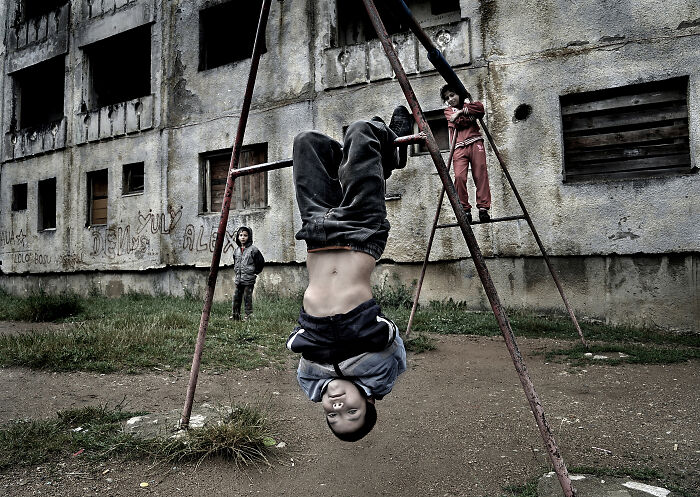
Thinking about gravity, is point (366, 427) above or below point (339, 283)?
below

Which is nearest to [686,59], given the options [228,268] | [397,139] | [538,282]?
[538,282]

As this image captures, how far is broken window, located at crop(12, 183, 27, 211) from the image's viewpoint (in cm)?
1287

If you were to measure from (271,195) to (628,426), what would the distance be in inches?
279

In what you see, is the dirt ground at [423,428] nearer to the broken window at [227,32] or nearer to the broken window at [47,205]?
the broken window at [227,32]

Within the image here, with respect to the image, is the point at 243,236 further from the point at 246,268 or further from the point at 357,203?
the point at 357,203

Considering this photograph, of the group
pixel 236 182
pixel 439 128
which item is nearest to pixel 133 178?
pixel 236 182

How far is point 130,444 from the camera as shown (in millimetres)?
2854

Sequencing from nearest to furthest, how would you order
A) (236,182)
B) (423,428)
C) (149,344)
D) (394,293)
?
(423,428)
(149,344)
(394,293)
(236,182)

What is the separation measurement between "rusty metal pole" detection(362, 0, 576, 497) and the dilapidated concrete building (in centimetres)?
533

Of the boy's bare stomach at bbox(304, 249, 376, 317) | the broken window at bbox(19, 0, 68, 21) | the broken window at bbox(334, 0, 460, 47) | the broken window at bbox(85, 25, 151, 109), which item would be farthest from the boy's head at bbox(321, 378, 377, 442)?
the broken window at bbox(19, 0, 68, 21)

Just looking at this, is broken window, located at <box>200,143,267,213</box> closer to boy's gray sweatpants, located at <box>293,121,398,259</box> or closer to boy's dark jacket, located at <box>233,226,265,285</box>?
boy's dark jacket, located at <box>233,226,265,285</box>

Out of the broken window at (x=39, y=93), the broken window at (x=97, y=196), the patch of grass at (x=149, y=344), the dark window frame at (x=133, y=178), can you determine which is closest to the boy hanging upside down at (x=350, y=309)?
the patch of grass at (x=149, y=344)

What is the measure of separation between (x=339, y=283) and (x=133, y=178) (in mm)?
10177

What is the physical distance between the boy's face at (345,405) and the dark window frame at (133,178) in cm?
986
